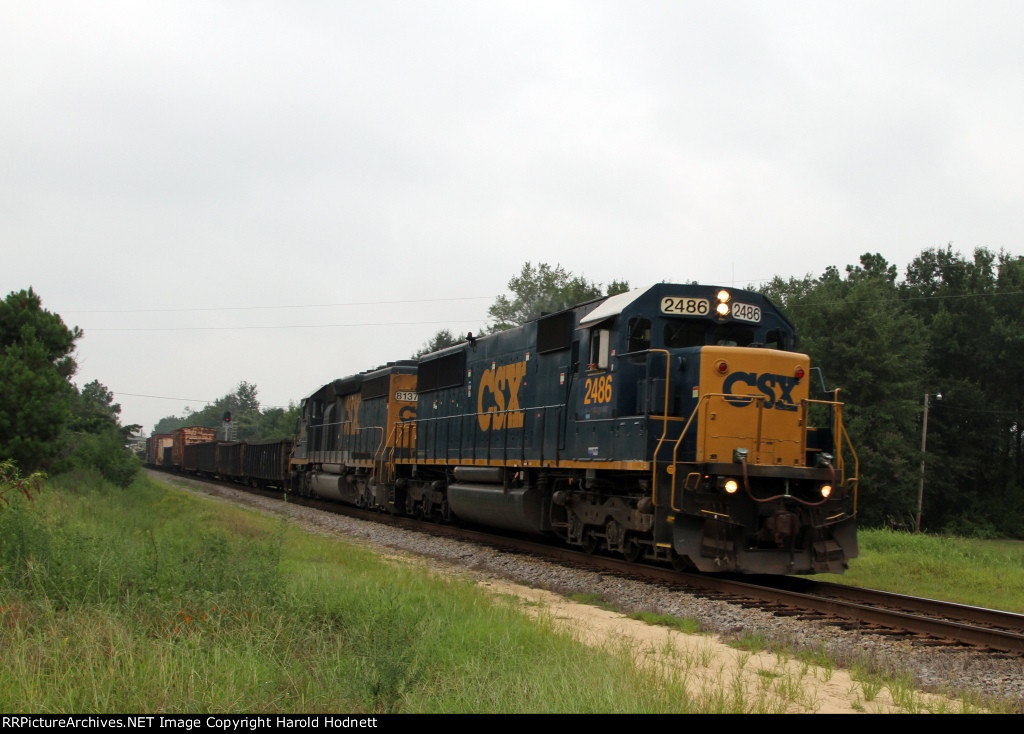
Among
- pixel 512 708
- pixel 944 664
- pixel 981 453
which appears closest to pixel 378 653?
pixel 512 708

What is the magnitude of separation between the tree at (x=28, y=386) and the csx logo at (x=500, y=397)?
10139 mm

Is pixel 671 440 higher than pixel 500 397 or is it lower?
lower

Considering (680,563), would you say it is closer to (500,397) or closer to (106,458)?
(500,397)

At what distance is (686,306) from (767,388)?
1.68 m

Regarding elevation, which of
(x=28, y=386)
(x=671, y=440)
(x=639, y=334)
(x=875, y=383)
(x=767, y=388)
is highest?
(x=875, y=383)

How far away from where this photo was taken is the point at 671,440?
1180 cm

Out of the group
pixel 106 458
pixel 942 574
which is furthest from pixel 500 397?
pixel 106 458

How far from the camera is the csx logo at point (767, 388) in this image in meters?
11.8

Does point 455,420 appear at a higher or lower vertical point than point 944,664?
higher

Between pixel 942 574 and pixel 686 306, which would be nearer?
pixel 686 306

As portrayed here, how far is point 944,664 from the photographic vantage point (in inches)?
294

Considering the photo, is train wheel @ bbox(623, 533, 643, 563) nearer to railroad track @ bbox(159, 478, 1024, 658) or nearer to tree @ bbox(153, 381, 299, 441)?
railroad track @ bbox(159, 478, 1024, 658)
